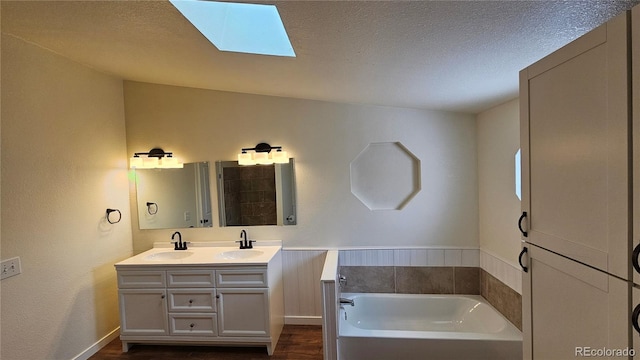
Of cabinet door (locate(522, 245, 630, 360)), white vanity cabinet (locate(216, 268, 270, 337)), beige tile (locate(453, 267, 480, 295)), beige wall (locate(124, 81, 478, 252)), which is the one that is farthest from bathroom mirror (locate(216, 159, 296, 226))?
cabinet door (locate(522, 245, 630, 360))

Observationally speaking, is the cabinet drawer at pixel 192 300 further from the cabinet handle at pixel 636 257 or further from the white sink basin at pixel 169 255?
the cabinet handle at pixel 636 257

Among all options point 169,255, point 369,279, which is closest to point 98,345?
point 169,255

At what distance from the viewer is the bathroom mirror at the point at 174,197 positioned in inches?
118

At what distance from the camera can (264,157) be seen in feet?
9.40

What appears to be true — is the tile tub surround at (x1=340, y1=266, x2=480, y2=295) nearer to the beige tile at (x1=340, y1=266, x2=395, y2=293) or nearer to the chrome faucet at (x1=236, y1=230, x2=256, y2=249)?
the beige tile at (x1=340, y1=266, x2=395, y2=293)

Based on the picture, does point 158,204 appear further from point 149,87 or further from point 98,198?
point 149,87

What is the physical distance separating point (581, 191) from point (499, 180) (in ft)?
5.34

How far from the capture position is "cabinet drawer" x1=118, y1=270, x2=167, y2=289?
248 cm

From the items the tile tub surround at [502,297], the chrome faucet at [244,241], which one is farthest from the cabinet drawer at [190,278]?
the tile tub surround at [502,297]

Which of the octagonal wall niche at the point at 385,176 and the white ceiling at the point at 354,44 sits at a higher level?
the white ceiling at the point at 354,44

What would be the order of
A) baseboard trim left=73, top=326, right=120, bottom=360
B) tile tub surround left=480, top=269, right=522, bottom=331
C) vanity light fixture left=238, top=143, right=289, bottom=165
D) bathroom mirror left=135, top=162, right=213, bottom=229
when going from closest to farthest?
tile tub surround left=480, top=269, right=522, bottom=331 < baseboard trim left=73, top=326, right=120, bottom=360 < vanity light fixture left=238, top=143, right=289, bottom=165 < bathroom mirror left=135, top=162, right=213, bottom=229

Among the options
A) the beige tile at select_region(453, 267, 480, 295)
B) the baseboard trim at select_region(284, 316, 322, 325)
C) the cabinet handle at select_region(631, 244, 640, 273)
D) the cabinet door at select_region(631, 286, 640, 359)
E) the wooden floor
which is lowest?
the wooden floor

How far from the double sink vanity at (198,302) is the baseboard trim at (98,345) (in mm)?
249

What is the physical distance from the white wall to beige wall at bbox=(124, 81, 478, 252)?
4.9 inches
